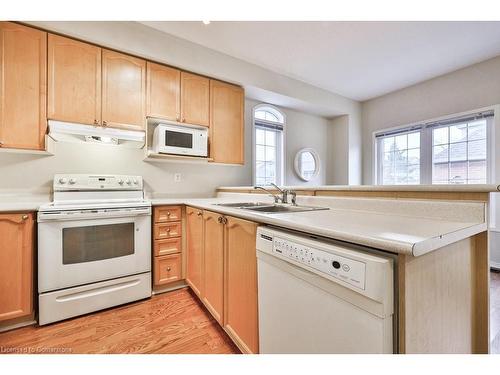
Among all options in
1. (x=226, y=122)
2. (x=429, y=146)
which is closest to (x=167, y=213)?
(x=226, y=122)

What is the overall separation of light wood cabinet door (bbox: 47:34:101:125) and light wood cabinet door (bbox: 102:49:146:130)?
0.06 metres

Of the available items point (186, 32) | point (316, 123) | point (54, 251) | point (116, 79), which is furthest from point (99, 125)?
point (316, 123)

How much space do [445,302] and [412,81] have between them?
372cm

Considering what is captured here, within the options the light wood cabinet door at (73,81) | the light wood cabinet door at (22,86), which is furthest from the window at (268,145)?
the light wood cabinet door at (22,86)

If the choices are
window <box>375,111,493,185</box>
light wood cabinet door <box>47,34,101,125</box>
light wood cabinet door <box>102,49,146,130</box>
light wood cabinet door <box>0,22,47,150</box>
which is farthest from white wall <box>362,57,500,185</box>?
light wood cabinet door <box>0,22,47,150</box>

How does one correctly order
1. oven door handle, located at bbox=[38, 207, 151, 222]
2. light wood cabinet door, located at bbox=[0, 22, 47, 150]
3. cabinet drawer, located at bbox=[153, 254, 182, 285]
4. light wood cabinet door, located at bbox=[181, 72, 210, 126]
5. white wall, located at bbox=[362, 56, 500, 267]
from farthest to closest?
white wall, located at bbox=[362, 56, 500, 267] < light wood cabinet door, located at bbox=[181, 72, 210, 126] < cabinet drawer, located at bbox=[153, 254, 182, 285] < light wood cabinet door, located at bbox=[0, 22, 47, 150] < oven door handle, located at bbox=[38, 207, 151, 222]

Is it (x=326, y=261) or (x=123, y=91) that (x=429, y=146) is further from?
(x=123, y=91)

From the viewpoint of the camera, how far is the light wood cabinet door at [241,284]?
116 cm

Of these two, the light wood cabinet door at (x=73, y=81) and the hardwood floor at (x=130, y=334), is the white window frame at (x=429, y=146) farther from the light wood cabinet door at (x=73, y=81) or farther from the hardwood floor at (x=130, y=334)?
the light wood cabinet door at (x=73, y=81)

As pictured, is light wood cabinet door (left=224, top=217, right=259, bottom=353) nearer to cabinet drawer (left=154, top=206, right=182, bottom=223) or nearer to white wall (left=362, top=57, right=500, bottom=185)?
cabinet drawer (left=154, top=206, right=182, bottom=223)

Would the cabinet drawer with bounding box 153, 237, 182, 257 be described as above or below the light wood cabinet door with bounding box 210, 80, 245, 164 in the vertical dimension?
below

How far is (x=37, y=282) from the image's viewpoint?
162cm

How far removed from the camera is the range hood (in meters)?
1.86
